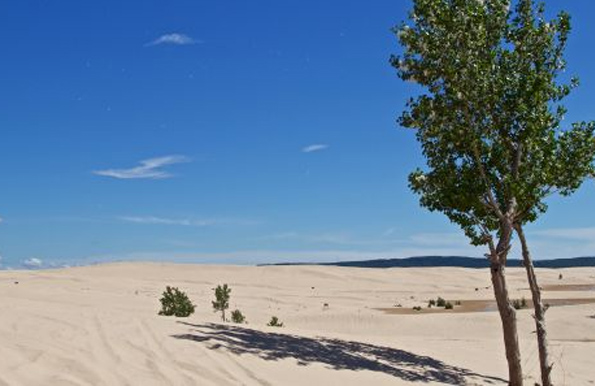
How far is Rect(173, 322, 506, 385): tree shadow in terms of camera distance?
12.3m

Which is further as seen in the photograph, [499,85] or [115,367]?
[499,85]

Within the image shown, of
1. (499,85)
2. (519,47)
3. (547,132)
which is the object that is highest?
(519,47)

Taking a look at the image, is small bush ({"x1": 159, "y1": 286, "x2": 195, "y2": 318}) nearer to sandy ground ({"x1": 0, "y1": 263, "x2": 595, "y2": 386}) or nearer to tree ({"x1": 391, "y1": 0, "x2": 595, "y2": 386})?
sandy ground ({"x1": 0, "y1": 263, "x2": 595, "y2": 386})

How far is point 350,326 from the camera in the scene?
103 feet

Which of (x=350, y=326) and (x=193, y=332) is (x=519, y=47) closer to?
(x=193, y=332)

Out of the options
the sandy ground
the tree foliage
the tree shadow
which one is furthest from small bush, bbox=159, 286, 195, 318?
the tree foliage

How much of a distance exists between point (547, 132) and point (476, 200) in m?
2.21

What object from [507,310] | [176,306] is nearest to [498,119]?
[507,310]

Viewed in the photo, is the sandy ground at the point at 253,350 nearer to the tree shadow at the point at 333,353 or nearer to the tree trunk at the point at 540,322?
the tree shadow at the point at 333,353

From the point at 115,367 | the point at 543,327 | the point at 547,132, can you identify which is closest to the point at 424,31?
the point at 547,132

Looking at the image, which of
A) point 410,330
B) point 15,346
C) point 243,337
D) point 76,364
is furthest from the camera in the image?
point 410,330

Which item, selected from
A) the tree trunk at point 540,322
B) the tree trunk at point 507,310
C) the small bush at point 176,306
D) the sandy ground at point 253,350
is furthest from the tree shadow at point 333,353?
the small bush at point 176,306

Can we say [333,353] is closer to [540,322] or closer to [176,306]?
[540,322]

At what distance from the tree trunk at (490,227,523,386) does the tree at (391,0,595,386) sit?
0.07ft
